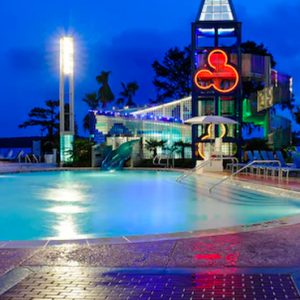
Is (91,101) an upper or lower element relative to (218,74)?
upper

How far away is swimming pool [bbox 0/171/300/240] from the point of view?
22.3 ft

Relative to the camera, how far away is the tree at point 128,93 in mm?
49688

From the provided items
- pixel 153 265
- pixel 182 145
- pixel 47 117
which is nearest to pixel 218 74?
pixel 182 145

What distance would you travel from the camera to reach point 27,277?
3.57 metres

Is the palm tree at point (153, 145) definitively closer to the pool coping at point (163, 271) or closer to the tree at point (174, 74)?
the tree at point (174, 74)

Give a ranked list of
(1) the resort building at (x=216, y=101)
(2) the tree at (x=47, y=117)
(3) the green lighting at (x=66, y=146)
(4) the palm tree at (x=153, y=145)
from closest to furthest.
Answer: (1) the resort building at (x=216, y=101)
(4) the palm tree at (x=153, y=145)
(3) the green lighting at (x=66, y=146)
(2) the tree at (x=47, y=117)

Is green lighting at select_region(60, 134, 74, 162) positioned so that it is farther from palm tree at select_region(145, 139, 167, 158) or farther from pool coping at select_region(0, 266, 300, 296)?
pool coping at select_region(0, 266, 300, 296)

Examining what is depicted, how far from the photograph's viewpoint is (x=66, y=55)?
2602cm

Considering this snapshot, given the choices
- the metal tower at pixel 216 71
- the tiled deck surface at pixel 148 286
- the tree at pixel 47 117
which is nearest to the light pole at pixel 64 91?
the metal tower at pixel 216 71

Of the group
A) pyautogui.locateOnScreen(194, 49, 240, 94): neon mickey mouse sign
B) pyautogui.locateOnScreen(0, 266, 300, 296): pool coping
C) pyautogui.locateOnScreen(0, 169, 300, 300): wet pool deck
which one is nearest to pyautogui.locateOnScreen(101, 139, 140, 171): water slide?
pyautogui.locateOnScreen(194, 49, 240, 94): neon mickey mouse sign

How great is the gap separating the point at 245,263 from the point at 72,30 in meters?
25.0

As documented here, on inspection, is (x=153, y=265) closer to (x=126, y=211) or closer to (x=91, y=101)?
(x=126, y=211)

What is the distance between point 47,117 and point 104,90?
7101mm

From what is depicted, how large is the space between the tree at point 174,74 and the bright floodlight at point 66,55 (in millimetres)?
21569
